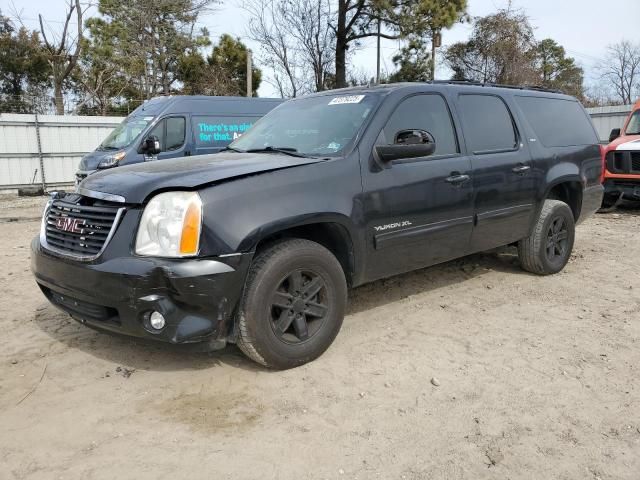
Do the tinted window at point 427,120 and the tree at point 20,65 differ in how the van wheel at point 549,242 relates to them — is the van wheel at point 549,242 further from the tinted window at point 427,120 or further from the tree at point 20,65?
the tree at point 20,65

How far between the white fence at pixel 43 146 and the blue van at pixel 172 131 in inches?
191

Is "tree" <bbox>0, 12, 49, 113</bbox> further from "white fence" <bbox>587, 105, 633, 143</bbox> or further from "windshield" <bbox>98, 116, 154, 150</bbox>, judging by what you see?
"white fence" <bbox>587, 105, 633, 143</bbox>

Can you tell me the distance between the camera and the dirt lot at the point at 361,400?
101 inches

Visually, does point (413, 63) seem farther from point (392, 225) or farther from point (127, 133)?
point (392, 225)

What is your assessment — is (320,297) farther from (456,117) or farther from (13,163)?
(13,163)

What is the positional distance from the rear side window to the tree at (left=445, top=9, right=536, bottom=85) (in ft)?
68.9

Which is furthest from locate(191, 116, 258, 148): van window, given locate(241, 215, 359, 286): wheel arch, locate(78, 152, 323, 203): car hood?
locate(241, 215, 359, 286): wheel arch

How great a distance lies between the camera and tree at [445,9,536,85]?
86.3ft

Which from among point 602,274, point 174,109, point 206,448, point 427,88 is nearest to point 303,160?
point 427,88

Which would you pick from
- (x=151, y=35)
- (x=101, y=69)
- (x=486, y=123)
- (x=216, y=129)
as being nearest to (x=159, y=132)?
(x=216, y=129)

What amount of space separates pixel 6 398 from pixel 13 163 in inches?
522

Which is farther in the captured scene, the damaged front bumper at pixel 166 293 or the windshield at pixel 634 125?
the windshield at pixel 634 125

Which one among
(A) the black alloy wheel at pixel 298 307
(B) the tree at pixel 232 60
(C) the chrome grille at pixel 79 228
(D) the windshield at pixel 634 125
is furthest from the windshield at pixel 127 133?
(B) the tree at pixel 232 60

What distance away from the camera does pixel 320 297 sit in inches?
141
